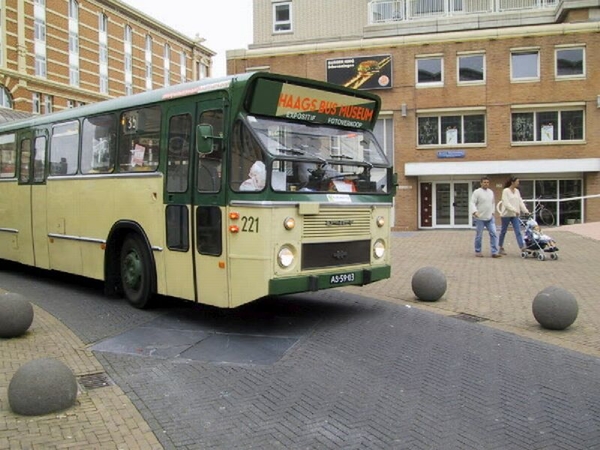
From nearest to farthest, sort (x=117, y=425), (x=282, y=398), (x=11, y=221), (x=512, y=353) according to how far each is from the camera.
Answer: (x=117, y=425) < (x=282, y=398) < (x=512, y=353) < (x=11, y=221)

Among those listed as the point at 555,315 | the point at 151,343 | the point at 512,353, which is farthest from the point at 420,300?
the point at 151,343

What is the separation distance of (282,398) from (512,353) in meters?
2.65

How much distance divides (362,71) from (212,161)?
23.3 metres

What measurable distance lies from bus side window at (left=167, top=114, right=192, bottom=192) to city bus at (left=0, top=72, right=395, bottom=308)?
18mm

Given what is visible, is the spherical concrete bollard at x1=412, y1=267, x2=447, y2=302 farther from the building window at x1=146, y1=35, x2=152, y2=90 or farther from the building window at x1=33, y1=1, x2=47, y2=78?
the building window at x1=146, y1=35, x2=152, y2=90

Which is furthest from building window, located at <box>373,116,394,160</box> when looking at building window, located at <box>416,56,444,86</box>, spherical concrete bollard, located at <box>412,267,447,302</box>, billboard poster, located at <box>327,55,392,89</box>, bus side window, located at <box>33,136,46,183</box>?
spherical concrete bollard, located at <box>412,267,447,302</box>

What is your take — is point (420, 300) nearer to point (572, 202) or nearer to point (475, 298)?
point (475, 298)

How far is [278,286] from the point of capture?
6.50 m

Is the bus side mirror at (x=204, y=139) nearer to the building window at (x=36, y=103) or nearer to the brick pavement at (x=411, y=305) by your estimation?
the brick pavement at (x=411, y=305)

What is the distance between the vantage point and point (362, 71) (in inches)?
1138

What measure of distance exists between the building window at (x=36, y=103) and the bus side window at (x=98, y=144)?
151ft

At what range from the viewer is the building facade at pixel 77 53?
4978cm

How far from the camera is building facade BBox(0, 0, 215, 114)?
49.8 meters

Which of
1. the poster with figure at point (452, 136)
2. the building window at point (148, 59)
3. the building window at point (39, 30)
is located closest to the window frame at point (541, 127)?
the poster with figure at point (452, 136)
